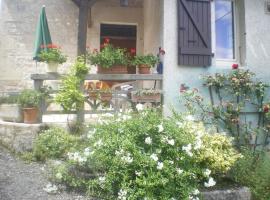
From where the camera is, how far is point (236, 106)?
7.00 m

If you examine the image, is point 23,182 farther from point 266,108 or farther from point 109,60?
point 266,108

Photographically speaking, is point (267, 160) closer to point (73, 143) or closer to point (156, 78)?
point (156, 78)

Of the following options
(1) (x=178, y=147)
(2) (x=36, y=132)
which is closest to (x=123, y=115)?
(1) (x=178, y=147)

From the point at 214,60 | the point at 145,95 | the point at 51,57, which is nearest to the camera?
the point at 51,57

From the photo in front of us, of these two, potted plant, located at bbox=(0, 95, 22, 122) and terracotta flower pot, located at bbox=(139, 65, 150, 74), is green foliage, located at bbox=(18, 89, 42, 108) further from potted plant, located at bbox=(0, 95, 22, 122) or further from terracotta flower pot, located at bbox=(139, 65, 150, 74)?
terracotta flower pot, located at bbox=(139, 65, 150, 74)

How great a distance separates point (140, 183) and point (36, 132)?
2.58 m

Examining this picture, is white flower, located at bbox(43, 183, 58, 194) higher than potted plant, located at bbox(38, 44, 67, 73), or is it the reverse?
potted plant, located at bbox(38, 44, 67, 73)

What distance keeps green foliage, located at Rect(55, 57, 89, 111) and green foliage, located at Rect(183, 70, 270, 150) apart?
204 centimetres

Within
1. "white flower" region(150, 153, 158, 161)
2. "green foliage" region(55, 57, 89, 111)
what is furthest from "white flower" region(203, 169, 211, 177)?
"green foliage" region(55, 57, 89, 111)

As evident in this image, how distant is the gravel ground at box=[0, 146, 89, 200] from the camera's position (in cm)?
457

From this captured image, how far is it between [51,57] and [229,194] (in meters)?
3.94

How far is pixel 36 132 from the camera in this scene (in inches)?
239

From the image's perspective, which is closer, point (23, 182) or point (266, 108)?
point (23, 182)

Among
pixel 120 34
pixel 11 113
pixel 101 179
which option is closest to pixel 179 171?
pixel 101 179
